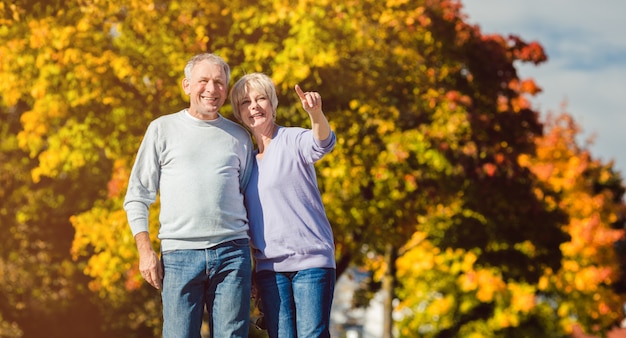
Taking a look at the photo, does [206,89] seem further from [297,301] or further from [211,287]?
[297,301]

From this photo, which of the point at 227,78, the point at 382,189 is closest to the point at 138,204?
the point at 227,78

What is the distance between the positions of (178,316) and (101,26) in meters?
11.8

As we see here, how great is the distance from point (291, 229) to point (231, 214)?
1.14 feet

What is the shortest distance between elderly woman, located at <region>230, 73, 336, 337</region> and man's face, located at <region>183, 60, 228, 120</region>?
6.8 inches

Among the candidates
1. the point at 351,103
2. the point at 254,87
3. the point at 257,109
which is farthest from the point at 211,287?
the point at 351,103

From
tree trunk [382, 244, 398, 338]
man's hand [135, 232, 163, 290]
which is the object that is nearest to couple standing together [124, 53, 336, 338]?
man's hand [135, 232, 163, 290]

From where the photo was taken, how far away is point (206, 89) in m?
4.88

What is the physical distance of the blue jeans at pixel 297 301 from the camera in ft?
15.7

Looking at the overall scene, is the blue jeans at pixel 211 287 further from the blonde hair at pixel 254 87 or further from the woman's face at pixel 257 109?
the blonde hair at pixel 254 87

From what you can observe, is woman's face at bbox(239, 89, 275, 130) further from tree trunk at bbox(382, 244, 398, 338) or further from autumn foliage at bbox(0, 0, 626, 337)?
tree trunk at bbox(382, 244, 398, 338)

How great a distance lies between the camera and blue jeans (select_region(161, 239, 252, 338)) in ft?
15.4

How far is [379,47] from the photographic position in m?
16.2

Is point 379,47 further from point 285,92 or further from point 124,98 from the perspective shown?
point 124,98

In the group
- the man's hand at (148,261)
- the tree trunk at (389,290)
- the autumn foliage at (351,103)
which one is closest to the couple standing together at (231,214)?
the man's hand at (148,261)
